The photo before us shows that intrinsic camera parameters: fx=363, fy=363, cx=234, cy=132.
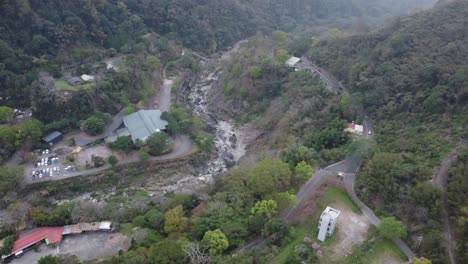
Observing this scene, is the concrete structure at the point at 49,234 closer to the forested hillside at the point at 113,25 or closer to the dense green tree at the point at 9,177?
the dense green tree at the point at 9,177

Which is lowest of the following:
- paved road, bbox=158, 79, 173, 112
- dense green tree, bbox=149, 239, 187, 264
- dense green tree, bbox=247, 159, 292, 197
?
paved road, bbox=158, 79, 173, 112

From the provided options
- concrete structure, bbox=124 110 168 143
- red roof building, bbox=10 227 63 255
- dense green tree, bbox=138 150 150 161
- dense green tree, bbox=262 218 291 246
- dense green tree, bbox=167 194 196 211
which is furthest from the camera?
concrete structure, bbox=124 110 168 143

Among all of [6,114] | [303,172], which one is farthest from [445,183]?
[6,114]

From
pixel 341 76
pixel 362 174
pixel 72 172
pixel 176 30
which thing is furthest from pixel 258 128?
pixel 176 30

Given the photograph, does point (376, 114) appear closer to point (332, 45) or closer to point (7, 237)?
point (332, 45)

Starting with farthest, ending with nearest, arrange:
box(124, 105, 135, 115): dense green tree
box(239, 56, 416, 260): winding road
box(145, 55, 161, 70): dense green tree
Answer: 1. box(145, 55, 161, 70): dense green tree
2. box(124, 105, 135, 115): dense green tree
3. box(239, 56, 416, 260): winding road

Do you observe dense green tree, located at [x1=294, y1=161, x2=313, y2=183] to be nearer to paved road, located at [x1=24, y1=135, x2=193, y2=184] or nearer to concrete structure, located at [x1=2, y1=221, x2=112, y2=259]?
concrete structure, located at [x1=2, y1=221, x2=112, y2=259]

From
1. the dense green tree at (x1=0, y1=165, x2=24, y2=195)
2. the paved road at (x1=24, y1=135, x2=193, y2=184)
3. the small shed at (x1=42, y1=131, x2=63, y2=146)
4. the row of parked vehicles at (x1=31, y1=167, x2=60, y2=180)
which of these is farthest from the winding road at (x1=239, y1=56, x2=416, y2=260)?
the small shed at (x1=42, y1=131, x2=63, y2=146)
